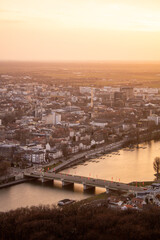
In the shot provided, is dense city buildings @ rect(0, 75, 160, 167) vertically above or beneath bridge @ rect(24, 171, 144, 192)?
above

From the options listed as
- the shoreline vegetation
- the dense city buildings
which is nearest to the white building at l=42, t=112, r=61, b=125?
the dense city buildings

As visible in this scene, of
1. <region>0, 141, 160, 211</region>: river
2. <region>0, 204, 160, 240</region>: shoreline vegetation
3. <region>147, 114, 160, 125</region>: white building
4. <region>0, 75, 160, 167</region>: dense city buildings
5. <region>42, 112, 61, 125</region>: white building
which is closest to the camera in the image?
<region>0, 204, 160, 240</region>: shoreline vegetation

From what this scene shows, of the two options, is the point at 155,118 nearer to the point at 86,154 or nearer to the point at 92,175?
the point at 86,154

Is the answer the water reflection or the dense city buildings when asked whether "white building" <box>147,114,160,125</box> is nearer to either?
the dense city buildings

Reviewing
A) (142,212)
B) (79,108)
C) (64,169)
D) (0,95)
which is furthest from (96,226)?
(0,95)

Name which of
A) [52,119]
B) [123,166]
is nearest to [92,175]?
[123,166]

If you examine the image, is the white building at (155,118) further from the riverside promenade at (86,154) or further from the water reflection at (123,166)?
the water reflection at (123,166)
